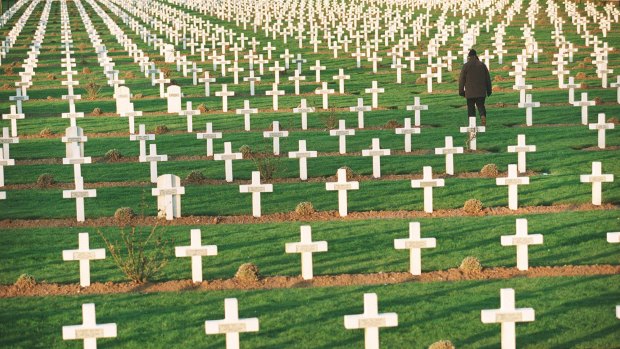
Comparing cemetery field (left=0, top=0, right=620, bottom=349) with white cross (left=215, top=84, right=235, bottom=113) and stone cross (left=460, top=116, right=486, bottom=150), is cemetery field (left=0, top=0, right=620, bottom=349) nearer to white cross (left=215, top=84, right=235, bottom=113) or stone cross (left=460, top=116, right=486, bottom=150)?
stone cross (left=460, top=116, right=486, bottom=150)

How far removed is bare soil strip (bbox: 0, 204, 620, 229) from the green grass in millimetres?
4089

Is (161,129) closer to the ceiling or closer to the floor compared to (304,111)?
closer to the floor

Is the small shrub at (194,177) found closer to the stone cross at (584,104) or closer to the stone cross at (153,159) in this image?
the stone cross at (153,159)

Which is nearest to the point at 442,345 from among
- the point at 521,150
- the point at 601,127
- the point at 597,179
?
the point at 597,179

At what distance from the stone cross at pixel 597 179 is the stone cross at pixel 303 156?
16.3 ft

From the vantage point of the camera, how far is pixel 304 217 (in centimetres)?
1886

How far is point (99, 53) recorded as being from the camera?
160 feet

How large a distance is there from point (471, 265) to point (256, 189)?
15.1 feet

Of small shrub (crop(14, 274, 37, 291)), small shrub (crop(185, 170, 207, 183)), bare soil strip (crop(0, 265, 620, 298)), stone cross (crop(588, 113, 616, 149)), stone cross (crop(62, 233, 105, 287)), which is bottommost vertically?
bare soil strip (crop(0, 265, 620, 298))

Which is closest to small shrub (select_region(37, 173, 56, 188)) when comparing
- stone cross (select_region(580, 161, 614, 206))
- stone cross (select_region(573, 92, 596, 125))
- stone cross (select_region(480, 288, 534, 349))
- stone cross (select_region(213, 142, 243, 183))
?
stone cross (select_region(213, 142, 243, 183))

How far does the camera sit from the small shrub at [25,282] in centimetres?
1502

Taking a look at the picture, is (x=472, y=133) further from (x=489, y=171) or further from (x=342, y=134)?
(x=489, y=171)

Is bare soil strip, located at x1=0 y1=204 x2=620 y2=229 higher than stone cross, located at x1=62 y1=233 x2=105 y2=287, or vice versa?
stone cross, located at x1=62 y1=233 x2=105 y2=287

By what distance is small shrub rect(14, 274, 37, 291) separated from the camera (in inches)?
591
